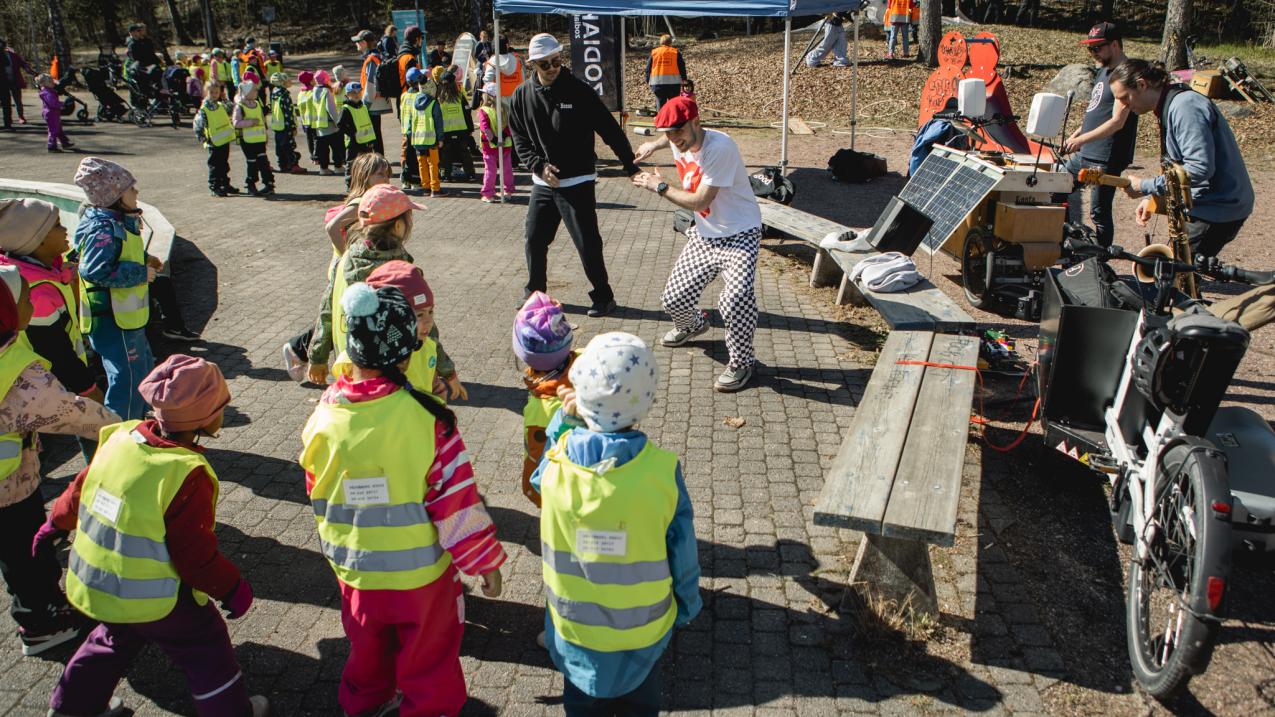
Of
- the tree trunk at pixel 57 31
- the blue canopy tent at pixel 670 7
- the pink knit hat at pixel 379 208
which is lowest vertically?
the pink knit hat at pixel 379 208

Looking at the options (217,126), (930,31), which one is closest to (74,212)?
(217,126)

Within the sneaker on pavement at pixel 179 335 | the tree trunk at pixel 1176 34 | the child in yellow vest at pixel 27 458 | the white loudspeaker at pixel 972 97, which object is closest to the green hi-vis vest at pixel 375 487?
the child in yellow vest at pixel 27 458

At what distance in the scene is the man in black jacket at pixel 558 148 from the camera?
689 cm

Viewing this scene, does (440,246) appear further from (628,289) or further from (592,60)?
(592,60)

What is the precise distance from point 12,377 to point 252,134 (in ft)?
32.3

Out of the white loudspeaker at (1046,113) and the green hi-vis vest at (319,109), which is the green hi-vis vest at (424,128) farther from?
the white loudspeaker at (1046,113)

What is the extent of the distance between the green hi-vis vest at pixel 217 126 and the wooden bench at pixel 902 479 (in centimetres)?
1024

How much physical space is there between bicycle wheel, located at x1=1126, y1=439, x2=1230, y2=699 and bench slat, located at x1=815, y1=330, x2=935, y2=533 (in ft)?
3.28

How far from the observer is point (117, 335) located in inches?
181

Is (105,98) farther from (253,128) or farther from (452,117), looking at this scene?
(452,117)

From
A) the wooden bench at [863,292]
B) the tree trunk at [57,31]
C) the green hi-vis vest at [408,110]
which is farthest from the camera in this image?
the tree trunk at [57,31]

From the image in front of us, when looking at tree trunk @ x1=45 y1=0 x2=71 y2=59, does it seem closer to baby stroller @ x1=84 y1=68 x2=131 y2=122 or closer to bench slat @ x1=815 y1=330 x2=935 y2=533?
baby stroller @ x1=84 y1=68 x2=131 y2=122

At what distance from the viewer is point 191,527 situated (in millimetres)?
2744

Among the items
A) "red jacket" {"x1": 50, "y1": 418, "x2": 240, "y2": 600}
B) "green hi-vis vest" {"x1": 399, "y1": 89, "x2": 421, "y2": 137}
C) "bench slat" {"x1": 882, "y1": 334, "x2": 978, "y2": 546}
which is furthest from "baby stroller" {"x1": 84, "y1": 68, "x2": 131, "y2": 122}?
"bench slat" {"x1": 882, "y1": 334, "x2": 978, "y2": 546}
